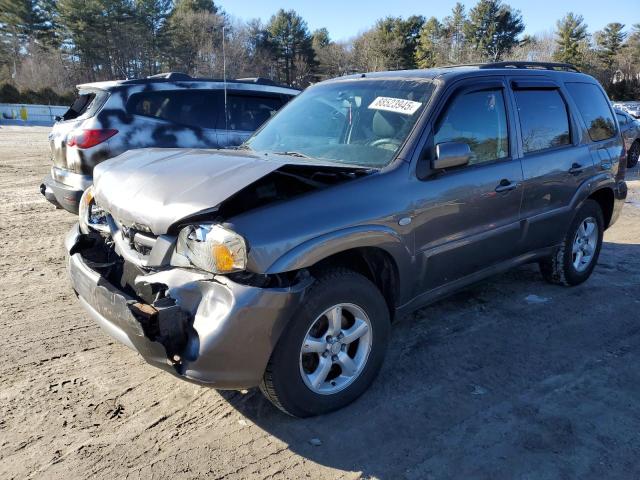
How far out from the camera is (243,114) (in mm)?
7699

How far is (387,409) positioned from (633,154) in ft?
44.8

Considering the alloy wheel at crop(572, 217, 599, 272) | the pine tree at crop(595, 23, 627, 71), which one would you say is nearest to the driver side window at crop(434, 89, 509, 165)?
the alloy wheel at crop(572, 217, 599, 272)

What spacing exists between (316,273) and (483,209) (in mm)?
1541

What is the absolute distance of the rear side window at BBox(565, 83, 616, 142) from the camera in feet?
16.1

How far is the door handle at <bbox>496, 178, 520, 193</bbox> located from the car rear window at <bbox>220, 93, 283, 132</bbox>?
4.35 m

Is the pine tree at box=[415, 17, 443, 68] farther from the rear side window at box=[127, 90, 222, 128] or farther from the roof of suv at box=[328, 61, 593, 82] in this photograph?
the roof of suv at box=[328, 61, 593, 82]

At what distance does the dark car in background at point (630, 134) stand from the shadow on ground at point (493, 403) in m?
10.3

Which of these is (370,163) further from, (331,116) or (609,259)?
(609,259)

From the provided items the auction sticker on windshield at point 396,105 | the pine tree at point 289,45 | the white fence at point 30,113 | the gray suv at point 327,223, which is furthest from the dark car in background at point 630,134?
the pine tree at point 289,45

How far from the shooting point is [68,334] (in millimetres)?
3982

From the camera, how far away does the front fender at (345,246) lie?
265cm

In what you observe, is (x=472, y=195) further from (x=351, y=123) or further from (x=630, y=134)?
(x=630, y=134)

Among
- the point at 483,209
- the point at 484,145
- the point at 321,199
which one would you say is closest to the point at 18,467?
the point at 321,199

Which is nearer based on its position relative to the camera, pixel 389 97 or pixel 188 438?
pixel 188 438
